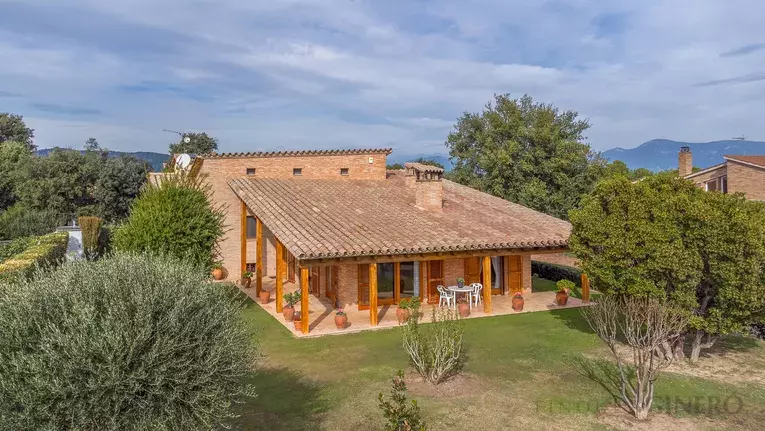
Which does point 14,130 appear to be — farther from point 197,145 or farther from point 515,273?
point 515,273

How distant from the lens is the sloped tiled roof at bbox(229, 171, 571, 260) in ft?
49.9

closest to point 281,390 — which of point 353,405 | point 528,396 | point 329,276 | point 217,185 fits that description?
point 353,405

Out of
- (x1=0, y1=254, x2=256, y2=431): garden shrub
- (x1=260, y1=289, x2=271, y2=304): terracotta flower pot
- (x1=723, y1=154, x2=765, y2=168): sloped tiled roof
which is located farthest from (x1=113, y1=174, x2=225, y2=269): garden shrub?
(x1=723, y1=154, x2=765, y2=168): sloped tiled roof

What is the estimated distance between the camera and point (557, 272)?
937 inches

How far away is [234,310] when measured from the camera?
25.9 feet

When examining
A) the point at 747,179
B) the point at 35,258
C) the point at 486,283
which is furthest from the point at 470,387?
the point at 747,179

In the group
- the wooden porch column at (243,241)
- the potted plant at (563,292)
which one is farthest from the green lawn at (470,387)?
the wooden porch column at (243,241)

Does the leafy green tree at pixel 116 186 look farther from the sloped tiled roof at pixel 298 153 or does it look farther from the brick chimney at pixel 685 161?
the brick chimney at pixel 685 161

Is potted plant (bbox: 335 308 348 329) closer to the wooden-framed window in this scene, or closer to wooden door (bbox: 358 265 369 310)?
wooden door (bbox: 358 265 369 310)

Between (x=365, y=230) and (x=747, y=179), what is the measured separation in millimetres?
34000

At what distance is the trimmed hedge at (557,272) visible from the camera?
22.7m

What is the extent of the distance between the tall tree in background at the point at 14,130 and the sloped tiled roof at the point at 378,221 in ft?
181

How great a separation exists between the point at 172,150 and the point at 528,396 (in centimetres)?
6528

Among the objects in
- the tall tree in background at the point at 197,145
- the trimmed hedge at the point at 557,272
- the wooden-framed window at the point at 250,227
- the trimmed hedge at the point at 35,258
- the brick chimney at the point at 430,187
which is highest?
the tall tree in background at the point at 197,145
